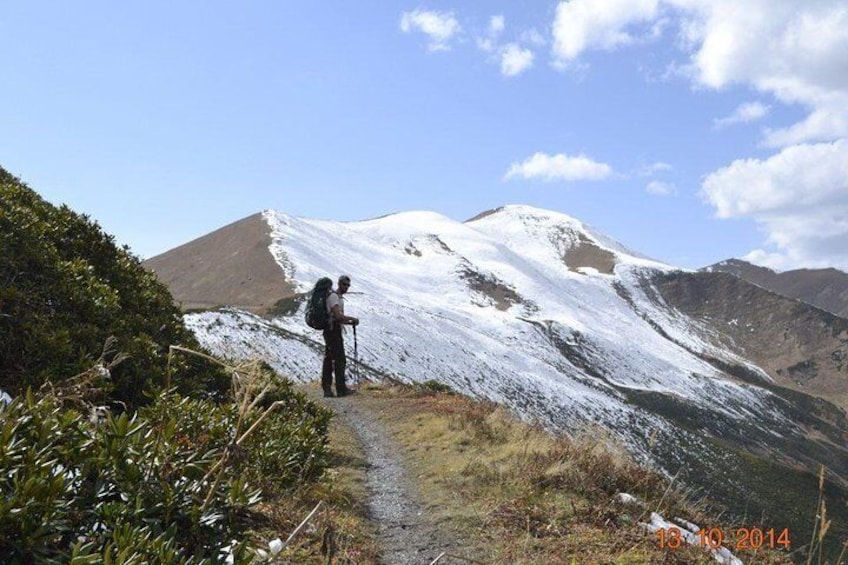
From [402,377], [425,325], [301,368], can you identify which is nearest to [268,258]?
[425,325]

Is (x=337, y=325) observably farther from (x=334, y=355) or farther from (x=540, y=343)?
(x=540, y=343)

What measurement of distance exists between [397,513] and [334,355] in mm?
8344

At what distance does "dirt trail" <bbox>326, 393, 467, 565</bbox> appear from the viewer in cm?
574

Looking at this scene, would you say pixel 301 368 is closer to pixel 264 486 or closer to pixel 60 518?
pixel 264 486

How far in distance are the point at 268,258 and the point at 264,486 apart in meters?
97.9

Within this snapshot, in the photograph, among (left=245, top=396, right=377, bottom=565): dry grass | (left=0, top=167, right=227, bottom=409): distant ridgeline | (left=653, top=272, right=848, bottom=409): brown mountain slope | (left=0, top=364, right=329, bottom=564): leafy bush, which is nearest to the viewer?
(left=0, top=364, right=329, bottom=564): leafy bush

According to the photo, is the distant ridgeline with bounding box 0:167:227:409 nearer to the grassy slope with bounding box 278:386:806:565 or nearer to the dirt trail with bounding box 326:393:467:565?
the grassy slope with bounding box 278:386:806:565

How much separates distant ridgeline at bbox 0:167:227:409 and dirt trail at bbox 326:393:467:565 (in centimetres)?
285

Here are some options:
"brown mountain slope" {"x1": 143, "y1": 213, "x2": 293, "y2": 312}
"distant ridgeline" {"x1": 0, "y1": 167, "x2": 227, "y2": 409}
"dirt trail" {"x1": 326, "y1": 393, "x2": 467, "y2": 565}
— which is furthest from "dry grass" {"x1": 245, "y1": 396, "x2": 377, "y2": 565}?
"brown mountain slope" {"x1": 143, "y1": 213, "x2": 293, "y2": 312}

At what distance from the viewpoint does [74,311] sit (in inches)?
309

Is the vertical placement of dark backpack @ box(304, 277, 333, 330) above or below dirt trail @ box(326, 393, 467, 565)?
above

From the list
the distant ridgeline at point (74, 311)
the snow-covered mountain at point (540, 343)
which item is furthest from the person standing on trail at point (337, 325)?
the snow-covered mountain at point (540, 343)

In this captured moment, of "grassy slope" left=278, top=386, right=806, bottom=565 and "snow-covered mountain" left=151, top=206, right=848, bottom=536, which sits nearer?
"grassy slope" left=278, top=386, right=806, bottom=565

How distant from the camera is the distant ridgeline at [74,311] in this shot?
644 centimetres
